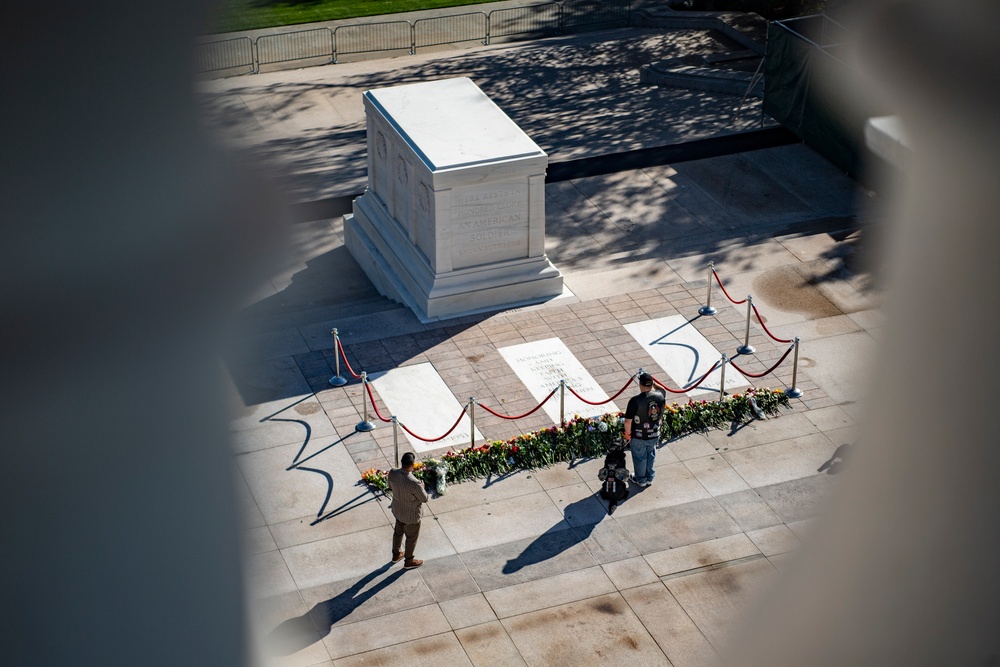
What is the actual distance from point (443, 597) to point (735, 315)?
6856 mm

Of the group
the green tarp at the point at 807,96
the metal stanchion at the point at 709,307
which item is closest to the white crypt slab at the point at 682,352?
the metal stanchion at the point at 709,307

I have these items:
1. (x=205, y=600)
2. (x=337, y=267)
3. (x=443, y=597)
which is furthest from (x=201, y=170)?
(x=337, y=267)

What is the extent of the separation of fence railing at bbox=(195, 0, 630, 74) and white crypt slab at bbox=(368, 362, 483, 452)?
14.9 m

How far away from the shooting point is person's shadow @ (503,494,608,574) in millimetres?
12141

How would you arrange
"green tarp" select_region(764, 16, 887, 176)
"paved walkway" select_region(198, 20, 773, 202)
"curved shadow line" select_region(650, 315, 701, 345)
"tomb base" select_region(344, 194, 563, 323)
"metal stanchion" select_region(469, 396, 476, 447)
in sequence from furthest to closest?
"paved walkway" select_region(198, 20, 773, 202), "green tarp" select_region(764, 16, 887, 176), "tomb base" select_region(344, 194, 563, 323), "curved shadow line" select_region(650, 315, 701, 345), "metal stanchion" select_region(469, 396, 476, 447)

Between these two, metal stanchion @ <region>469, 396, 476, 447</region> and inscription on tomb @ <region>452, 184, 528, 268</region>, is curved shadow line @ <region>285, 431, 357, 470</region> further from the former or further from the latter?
inscription on tomb @ <region>452, 184, 528, 268</region>

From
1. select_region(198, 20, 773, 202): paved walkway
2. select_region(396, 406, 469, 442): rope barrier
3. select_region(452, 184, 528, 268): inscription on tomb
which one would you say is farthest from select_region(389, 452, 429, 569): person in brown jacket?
select_region(198, 20, 773, 202): paved walkway

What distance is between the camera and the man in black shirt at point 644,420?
41.7 ft

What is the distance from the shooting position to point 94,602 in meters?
1.45

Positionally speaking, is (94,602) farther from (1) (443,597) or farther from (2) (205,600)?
(1) (443,597)

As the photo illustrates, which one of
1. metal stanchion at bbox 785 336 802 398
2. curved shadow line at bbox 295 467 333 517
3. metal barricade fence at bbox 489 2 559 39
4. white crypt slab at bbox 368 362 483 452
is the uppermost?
metal stanchion at bbox 785 336 802 398

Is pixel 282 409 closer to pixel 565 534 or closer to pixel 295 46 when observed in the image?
pixel 565 534

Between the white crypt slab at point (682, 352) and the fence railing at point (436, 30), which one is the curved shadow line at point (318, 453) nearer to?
the white crypt slab at point (682, 352)

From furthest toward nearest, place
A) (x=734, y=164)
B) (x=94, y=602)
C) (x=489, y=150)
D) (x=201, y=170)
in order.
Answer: (x=734, y=164)
(x=489, y=150)
(x=94, y=602)
(x=201, y=170)
